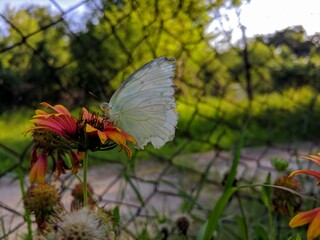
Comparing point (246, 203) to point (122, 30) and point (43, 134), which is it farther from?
point (43, 134)

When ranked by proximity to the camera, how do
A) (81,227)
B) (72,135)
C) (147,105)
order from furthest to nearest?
(147,105) < (72,135) < (81,227)

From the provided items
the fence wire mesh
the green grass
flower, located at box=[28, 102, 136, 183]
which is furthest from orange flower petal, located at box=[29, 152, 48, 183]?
the green grass

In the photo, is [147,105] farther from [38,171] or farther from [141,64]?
[141,64]

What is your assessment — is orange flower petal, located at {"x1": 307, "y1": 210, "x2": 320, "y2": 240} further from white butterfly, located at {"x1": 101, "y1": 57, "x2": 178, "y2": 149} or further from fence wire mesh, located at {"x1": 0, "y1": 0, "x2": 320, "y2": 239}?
fence wire mesh, located at {"x1": 0, "y1": 0, "x2": 320, "y2": 239}

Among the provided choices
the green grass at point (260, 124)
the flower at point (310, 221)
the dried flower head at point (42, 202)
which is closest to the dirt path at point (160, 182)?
the green grass at point (260, 124)

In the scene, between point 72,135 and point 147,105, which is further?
point 147,105

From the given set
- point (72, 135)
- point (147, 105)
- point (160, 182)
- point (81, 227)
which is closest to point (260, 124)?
point (160, 182)

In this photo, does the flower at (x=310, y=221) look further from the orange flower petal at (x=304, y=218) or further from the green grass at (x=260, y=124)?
the green grass at (x=260, y=124)

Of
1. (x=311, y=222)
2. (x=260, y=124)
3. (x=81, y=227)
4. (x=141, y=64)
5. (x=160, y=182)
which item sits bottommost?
(x=81, y=227)

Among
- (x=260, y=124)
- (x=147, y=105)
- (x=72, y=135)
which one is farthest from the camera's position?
(x=260, y=124)
